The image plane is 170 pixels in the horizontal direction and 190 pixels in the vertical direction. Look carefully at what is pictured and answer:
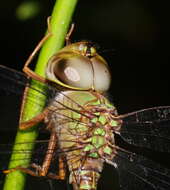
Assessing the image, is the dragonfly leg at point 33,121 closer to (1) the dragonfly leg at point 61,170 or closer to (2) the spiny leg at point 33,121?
(2) the spiny leg at point 33,121

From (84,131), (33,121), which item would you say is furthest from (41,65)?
(84,131)

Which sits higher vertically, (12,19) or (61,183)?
(12,19)

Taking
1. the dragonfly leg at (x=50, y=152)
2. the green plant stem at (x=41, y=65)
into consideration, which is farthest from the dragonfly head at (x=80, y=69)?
the dragonfly leg at (x=50, y=152)

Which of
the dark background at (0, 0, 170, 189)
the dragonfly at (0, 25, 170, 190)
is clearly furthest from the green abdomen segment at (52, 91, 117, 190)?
the dark background at (0, 0, 170, 189)

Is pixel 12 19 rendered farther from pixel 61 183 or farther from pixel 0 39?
pixel 61 183

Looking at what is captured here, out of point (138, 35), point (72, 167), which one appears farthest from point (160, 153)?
point (138, 35)

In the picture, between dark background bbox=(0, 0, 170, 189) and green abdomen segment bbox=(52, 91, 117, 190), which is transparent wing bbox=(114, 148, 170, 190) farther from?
dark background bbox=(0, 0, 170, 189)
